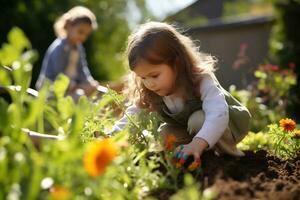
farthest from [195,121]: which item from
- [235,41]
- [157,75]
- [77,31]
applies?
[235,41]

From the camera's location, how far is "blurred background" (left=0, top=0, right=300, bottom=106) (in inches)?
303

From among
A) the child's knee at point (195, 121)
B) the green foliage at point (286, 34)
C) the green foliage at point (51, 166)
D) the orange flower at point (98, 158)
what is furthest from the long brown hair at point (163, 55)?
the green foliage at point (286, 34)

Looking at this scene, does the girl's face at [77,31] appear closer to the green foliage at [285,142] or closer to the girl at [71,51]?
the girl at [71,51]

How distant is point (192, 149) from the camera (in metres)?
2.19

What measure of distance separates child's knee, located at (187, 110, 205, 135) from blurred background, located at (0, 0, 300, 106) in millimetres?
621

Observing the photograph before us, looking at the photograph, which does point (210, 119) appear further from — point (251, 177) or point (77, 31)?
point (77, 31)

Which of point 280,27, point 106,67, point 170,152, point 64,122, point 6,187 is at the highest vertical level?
point 6,187

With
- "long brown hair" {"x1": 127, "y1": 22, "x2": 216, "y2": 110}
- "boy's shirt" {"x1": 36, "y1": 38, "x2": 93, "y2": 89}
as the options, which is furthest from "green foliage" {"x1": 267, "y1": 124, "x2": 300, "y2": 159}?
"boy's shirt" {"x1": 36, "y1": 38, "x2": 93, "y2": 89}

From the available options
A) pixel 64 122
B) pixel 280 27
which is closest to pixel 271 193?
pixel 64 122

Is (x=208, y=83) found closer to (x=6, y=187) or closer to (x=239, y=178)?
(x=239, y=178)

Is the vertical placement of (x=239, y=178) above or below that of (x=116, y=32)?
above

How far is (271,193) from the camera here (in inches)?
65.7

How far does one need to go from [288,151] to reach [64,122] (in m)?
1.10

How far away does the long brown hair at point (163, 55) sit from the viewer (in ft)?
8.57
